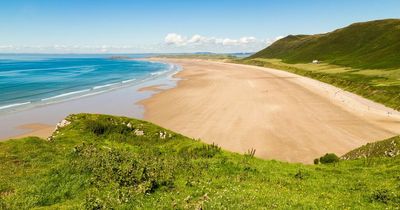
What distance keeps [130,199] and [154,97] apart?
6650cm

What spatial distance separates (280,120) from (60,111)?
41.6 m

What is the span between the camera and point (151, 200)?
52.6 ft

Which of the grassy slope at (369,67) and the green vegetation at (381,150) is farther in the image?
the grassy slope at (369,67)

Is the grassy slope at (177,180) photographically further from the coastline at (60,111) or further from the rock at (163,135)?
the coastline at (60,111)

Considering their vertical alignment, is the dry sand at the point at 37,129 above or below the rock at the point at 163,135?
below

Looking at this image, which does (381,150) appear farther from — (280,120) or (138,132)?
(280,120)

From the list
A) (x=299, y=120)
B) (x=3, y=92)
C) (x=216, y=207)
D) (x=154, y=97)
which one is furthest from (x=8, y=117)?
(x=216, y=207)

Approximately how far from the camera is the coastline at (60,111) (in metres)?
49.2

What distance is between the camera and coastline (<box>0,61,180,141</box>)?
49156mm

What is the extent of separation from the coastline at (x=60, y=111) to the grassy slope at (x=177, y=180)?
81.1ft

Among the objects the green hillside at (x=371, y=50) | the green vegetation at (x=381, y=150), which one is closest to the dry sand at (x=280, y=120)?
the green vegetation at (x=381, y=150)

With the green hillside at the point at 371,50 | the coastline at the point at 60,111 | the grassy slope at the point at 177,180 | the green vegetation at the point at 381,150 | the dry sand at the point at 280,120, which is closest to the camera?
the grassy slope at the point at 177,180

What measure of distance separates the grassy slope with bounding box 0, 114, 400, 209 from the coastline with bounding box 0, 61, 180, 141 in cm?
2471

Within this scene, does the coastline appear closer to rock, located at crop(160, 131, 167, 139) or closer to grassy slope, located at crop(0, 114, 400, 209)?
rock, located at crop(160, 131, 167, 139)
